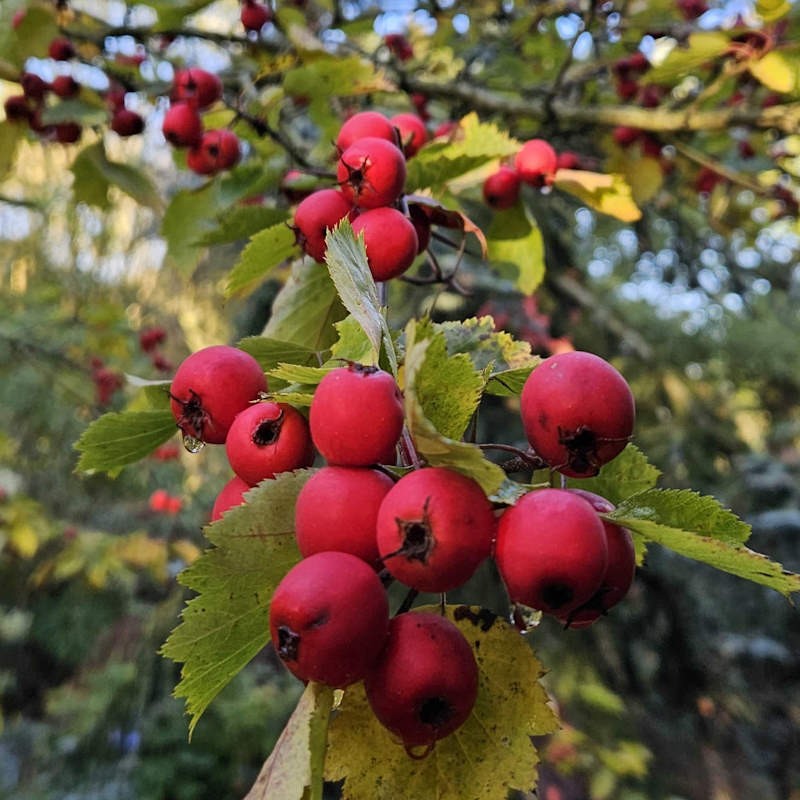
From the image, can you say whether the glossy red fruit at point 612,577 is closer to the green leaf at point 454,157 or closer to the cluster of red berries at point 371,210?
the cluster of red berries at point 371,210

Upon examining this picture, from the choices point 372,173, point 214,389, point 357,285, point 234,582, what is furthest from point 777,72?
point 234,582

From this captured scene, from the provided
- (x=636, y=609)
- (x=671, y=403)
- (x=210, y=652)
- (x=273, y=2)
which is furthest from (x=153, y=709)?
(x=210, y=652)

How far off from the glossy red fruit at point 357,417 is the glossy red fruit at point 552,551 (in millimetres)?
117

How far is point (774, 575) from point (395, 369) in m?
0.35

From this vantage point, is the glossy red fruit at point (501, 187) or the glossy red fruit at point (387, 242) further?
the glossy red fruit at point (501, 187)

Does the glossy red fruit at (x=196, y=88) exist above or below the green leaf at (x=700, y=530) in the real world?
above

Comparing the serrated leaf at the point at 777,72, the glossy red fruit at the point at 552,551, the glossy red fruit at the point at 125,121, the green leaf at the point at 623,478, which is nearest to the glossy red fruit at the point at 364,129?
the green leaf at the point at 623,478

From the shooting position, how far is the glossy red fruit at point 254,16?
1.73m

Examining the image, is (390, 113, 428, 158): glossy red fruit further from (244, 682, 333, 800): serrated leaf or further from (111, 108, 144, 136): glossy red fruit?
(244, 682, 333, 800): serrated leaf

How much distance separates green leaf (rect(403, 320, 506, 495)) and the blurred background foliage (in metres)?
0.86

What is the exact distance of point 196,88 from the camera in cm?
141

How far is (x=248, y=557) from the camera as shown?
0.64m

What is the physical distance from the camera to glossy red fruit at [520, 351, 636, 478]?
1.87 ft

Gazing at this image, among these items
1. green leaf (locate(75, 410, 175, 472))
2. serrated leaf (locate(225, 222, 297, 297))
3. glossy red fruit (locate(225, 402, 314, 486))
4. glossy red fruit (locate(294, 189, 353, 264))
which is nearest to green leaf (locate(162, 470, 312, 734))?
glossy red fruit (locate(225, 402, 314, 486))
